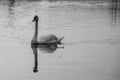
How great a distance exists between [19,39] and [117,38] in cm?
351

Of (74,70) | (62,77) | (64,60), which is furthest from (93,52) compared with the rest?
(62,77)

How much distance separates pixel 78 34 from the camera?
59.8ft

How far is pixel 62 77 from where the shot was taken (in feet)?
33.2

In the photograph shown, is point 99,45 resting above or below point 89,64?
above

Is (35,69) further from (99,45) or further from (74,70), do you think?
(99,45)

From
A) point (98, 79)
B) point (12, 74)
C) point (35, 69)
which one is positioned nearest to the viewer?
point (98, 79)

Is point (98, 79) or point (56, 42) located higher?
point (56, 42)

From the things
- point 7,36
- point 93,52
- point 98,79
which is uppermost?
point 7,36

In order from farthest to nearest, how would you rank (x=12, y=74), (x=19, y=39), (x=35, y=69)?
(x=19, y=39) < (x=35, y=69) < (x=12, y=74)

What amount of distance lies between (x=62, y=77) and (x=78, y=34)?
Result: 818 centimetres

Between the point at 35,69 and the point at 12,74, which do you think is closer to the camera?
the point at 12,74

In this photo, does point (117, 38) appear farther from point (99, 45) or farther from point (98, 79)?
point (98, 79)

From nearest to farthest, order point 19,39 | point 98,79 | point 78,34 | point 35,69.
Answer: point 98,79
point 35,69
point 19,39
point 78,34

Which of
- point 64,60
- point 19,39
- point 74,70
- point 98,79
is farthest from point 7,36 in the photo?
point 98,79
